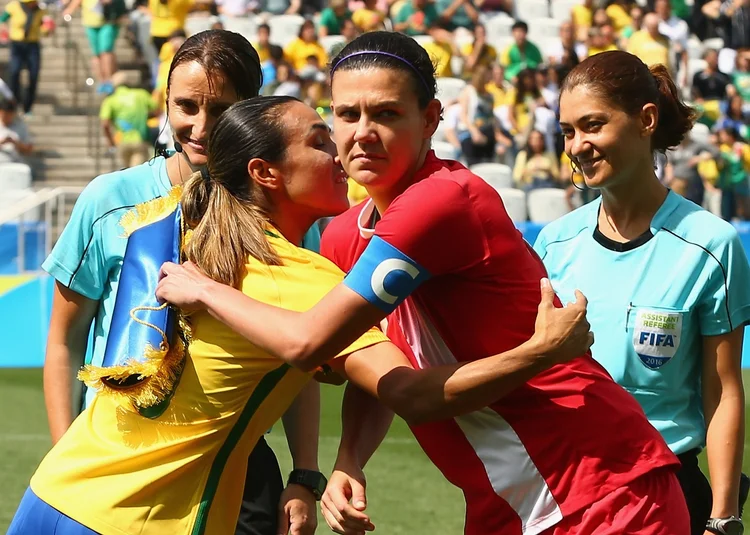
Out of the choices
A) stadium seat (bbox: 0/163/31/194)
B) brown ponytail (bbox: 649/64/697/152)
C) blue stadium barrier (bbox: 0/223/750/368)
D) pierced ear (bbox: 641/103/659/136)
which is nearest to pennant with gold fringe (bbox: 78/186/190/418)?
pierced ear (bbox: 641/103/659/136)

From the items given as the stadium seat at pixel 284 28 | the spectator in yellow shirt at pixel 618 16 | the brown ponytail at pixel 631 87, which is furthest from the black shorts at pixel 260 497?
the spectator in yellow shirt at pixel 618 16

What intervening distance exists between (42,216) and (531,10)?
8.71m

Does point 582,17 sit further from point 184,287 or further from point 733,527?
point 184,287

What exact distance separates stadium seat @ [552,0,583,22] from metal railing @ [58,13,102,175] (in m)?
6.78

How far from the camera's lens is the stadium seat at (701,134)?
14.9m

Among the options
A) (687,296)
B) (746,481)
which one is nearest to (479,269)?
(687,296)

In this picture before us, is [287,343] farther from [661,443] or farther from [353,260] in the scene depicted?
[661,443]

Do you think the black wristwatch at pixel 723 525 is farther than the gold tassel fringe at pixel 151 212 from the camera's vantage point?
Yes

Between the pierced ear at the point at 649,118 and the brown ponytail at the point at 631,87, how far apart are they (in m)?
0.01

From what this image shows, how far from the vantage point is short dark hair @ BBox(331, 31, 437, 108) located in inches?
109

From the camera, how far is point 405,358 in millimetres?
2729

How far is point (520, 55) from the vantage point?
1597 centimetres

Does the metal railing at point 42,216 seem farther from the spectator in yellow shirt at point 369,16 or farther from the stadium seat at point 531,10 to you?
the stadium seat at point 531,10

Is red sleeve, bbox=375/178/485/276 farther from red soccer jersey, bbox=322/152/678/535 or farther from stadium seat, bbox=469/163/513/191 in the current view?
stadium seat, bbox=469/163/513/191
